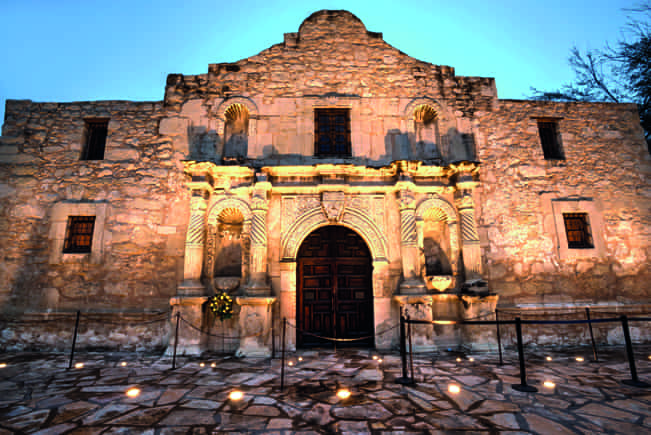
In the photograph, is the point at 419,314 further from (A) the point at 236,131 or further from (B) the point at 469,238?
(A) the point at 236,131

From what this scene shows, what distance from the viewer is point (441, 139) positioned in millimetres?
7520

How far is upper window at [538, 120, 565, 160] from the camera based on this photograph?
7.80 metres

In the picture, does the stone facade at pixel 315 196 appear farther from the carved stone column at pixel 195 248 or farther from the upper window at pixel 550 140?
the upper window at pixel 550 140

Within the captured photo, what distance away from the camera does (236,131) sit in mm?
7652

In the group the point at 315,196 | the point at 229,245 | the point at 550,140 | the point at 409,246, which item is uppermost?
the point at 550,140

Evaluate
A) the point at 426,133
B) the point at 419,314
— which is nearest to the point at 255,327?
the point at 419,314

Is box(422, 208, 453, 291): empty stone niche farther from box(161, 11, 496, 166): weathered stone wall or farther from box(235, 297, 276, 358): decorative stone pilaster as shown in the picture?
box(235, 297, 276, 358): decorative stone pilaster

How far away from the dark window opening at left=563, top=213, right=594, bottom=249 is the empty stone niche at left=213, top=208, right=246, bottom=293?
798 centimetres

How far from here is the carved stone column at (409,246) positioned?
6.31 metres

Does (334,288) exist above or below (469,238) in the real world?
below

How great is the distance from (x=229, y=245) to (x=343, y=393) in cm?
443

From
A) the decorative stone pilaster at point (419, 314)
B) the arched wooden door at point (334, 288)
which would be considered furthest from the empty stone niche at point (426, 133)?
the decorative stone pilaster at point (419, 314)

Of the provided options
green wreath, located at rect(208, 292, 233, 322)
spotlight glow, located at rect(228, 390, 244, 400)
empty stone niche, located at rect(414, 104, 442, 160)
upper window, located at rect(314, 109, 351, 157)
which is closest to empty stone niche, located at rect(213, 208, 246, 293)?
green wreath, located at rect(208, 292, 233, 322)

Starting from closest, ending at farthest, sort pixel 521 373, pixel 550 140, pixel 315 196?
1. pixel 521 373
2. pixel 315 196
3. pixel 550 140
